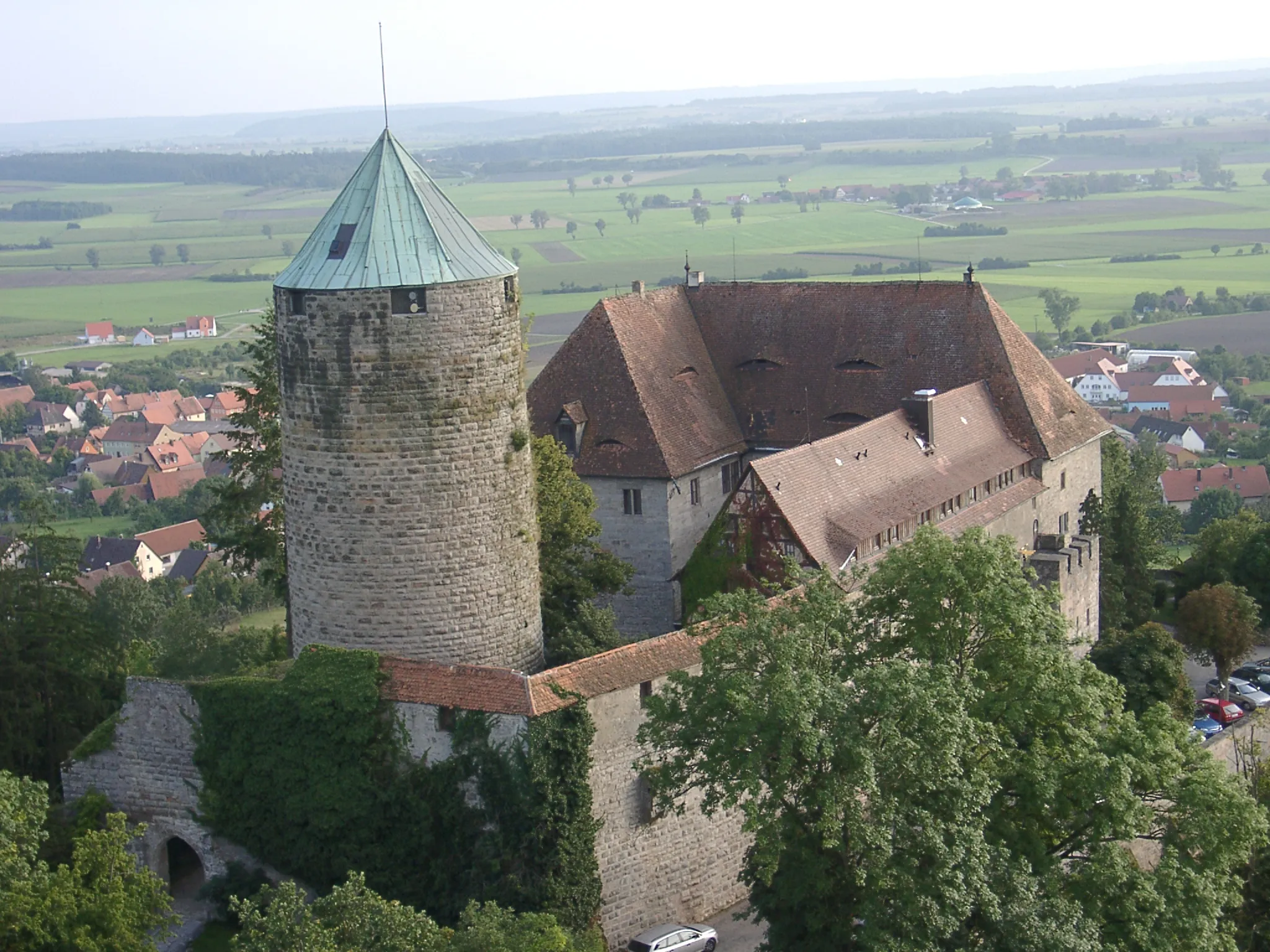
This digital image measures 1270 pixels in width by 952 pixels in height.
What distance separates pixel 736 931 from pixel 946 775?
24.3 feet

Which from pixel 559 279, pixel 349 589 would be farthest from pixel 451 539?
pixel 559 279

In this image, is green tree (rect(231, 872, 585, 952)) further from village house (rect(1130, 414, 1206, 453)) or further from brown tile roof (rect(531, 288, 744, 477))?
village house (rect(1130, 414, 1206, 453))

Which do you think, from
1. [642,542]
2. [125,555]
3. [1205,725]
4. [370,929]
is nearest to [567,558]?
[642,542]

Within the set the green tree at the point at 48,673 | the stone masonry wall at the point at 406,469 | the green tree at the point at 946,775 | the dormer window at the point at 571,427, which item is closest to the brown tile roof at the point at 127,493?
the dormer window at the point at 571,427

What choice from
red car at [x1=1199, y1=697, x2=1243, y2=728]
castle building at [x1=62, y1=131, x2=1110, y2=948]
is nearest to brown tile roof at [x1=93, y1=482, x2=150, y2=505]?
red car at [x1=1199, y1=697, x2=1243, y2=728]

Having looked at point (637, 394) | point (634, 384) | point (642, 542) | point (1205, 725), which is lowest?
point (1205, 725)

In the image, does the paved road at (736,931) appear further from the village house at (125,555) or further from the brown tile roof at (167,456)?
the brown tile roof at (167,456)

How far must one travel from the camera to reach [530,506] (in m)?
33.9

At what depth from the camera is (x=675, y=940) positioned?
3167 cm

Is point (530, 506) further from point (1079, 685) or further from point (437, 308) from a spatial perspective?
point (1079, 685)

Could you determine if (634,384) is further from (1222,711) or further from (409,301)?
(1222,711)

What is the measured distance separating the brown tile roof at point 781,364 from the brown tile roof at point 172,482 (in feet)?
268

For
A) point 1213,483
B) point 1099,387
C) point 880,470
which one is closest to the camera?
point 880,470

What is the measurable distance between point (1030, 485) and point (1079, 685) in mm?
20898
